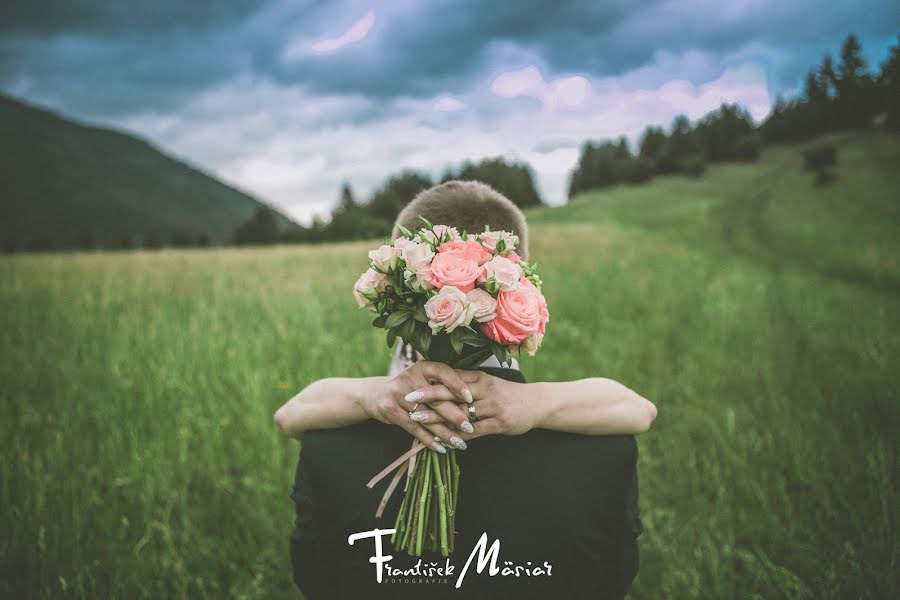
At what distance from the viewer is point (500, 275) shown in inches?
53.7

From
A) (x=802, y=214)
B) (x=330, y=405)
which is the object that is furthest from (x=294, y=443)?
(x=802, y=214)

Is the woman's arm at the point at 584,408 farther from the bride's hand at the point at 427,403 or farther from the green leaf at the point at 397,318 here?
the green leaf at the point at 397,318

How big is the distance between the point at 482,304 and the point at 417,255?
27 cm

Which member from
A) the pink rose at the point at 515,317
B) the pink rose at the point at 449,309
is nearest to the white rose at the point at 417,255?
the pink rose at the point at 449,309

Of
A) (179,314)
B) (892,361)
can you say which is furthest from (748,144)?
(179,314)

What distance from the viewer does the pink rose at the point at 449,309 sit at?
1.28m

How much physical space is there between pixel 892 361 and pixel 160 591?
7.28 m

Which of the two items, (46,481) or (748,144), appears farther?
(748,144)

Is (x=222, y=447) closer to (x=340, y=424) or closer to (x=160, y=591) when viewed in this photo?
(x=160, y=591)

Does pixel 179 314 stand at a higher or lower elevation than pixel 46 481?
higher

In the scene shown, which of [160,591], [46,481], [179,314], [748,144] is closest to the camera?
[160,591]

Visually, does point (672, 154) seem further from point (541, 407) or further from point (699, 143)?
point (541, 407)

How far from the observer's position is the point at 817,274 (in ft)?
37.1

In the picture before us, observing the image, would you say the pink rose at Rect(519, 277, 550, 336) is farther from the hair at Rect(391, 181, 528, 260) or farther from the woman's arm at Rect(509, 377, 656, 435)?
the hair at Rect(391, 181, 528, 260)
